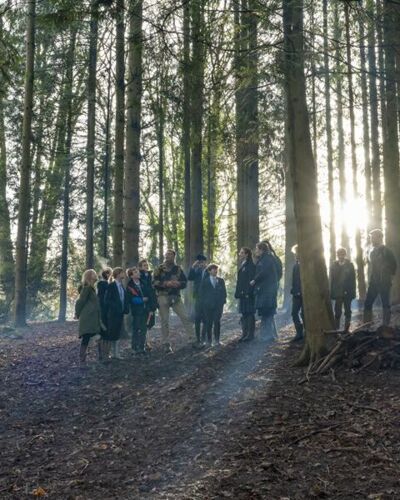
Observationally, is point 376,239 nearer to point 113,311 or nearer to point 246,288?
point 246,288

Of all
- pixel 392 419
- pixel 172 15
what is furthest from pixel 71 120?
pixel 392 419

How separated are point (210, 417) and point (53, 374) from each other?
15.1 feet

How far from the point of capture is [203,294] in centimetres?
1205

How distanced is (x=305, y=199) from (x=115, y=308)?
4547 millimetres

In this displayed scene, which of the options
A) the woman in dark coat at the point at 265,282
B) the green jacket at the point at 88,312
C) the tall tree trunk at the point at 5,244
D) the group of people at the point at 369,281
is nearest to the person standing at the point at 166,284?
the woman in dark coat at the point at 265,282

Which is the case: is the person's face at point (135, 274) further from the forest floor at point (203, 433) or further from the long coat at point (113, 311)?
the forest floor at point (203, 433)

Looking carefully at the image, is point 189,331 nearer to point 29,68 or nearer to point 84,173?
point 29,68

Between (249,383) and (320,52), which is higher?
(320,52)

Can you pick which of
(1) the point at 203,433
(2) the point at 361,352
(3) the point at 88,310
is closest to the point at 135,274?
(3) the point at 88,310

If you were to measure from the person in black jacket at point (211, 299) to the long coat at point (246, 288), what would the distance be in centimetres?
39

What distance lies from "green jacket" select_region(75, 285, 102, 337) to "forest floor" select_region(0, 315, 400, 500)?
36.3 inches

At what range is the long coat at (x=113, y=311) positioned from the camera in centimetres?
1093

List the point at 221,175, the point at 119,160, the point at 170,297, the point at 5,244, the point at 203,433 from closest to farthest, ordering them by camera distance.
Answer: the point at 203,433 → the point at 170,297 → the point at 119,160 → the point at 221,175 → the point at 5,244

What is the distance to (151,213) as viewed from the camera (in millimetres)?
31859
